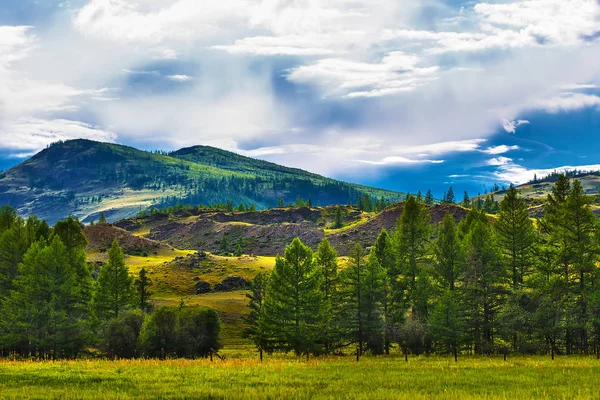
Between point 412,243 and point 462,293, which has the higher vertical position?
point 412,243

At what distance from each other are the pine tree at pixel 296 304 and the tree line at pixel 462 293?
0.38ft

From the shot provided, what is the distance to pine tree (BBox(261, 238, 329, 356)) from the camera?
54188mm

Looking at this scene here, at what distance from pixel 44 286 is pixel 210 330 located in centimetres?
2081

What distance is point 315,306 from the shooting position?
54.5 m

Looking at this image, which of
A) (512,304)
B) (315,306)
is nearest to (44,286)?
(315,306)

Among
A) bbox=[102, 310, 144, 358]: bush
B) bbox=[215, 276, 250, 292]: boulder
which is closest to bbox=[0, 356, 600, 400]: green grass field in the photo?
bbox=[102, 310, 144, 358]: bush

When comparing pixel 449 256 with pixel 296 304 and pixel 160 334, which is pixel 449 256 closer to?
pixel 296 304

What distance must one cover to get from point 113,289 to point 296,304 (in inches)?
965

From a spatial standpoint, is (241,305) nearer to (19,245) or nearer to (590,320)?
(19,245)

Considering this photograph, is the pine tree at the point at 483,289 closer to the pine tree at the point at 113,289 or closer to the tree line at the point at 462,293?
the tree line at the point at 462,293

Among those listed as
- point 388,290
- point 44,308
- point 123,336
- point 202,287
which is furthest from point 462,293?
point 202,287

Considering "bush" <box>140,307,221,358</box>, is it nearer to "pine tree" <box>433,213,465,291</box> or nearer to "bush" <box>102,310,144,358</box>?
"bush" <box>102,310,144,358</box>

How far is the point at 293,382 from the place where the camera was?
969 inches

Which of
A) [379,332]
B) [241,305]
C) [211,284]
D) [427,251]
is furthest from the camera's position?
[211,284]
